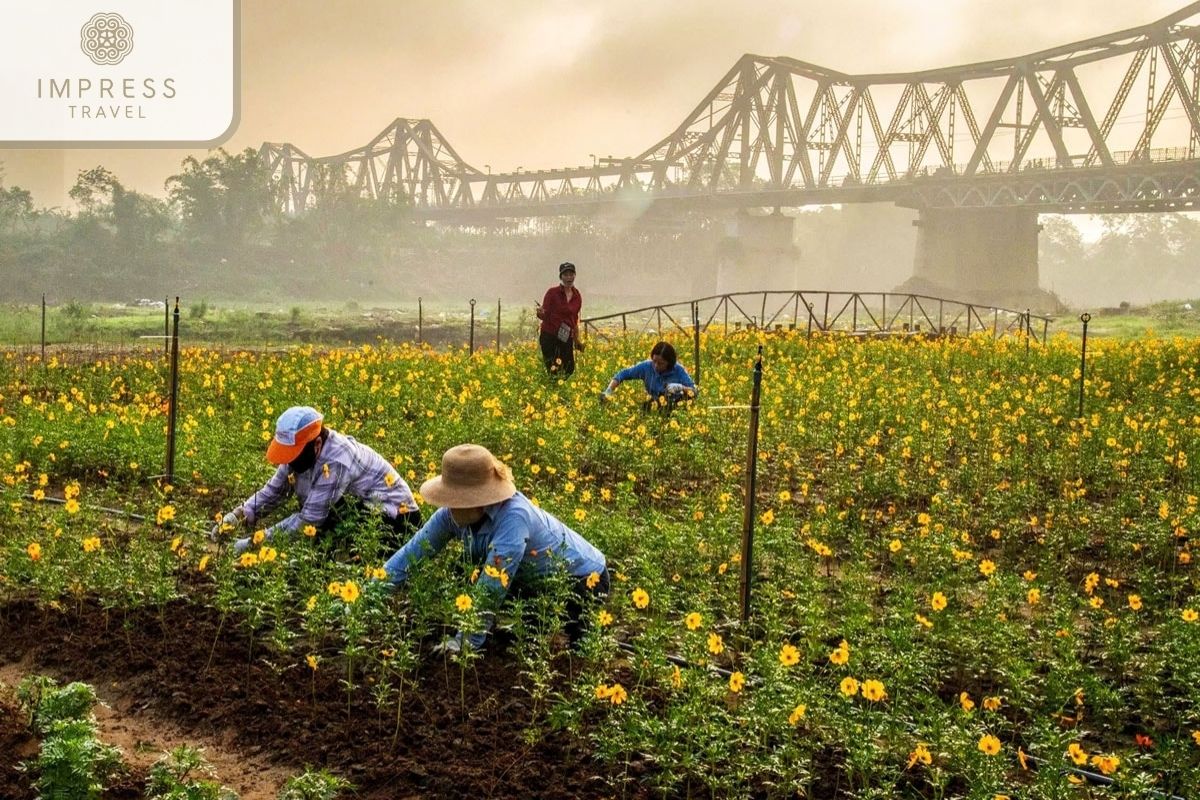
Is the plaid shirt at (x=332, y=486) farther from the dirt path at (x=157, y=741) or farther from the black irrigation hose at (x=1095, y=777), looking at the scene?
the black irrigation hose at (x=1095, y=777)

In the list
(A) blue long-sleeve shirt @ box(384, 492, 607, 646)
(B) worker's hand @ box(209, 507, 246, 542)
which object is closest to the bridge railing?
(B) worker's hand @ box(209, 507, 246, 542)

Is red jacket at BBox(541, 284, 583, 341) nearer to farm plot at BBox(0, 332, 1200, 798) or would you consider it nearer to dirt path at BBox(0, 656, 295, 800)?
farm plot at BBox(0, 332, 1200, 798)

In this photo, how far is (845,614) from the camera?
239 inches

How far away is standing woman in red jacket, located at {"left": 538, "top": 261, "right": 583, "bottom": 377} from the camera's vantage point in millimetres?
13469

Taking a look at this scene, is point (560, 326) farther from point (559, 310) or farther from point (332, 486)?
point (332, 486)

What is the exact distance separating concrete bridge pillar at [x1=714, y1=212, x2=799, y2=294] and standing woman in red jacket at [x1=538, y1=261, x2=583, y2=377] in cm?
4327

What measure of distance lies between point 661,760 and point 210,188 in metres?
60.0

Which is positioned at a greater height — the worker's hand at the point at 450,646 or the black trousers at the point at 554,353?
the black trousers at the point at 554,353

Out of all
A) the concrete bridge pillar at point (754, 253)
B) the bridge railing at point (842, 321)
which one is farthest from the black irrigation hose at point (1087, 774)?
the concrete bridge pillar at point (754, 253)

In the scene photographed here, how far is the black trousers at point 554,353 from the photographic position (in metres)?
13.7

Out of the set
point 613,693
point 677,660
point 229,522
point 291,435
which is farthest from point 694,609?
point 229,522

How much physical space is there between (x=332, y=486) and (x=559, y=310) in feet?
24.7

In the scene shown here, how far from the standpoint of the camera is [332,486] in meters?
6.19

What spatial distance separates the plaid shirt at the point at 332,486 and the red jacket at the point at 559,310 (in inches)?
280
